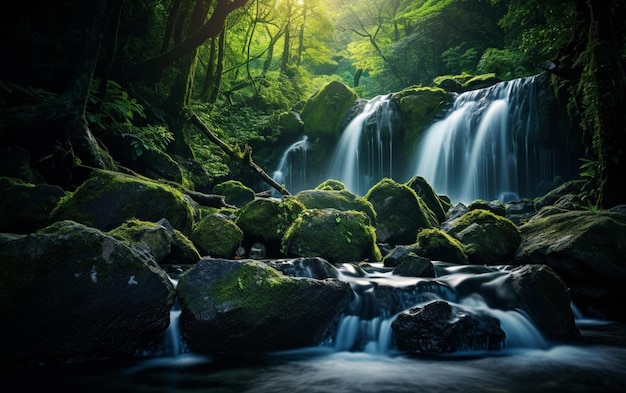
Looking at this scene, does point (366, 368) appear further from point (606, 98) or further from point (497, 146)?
point (497, 146)

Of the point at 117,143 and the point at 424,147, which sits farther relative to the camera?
the point at 424,147

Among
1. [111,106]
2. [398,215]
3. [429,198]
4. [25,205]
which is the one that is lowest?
[25,205]

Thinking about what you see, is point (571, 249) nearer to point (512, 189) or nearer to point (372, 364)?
point (372, 364)

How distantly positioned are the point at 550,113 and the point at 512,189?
10.4 feet

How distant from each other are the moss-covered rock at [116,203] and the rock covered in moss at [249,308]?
3.03 meters

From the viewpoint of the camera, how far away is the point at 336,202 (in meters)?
8.82

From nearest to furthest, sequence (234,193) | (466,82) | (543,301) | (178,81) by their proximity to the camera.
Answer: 1. (543,301)
2. (178,81)
3. (234,193)
4. (466,82)

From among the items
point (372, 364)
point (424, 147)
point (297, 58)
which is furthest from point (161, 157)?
point (297, 58)

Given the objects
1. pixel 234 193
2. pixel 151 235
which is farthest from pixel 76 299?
pixel 234 193

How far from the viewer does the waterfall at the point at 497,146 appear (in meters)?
15.0

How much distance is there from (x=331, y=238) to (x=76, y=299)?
4.16m

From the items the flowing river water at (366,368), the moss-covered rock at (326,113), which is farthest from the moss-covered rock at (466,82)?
the flowing river water at (366,368)

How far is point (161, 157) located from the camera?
34.9ft

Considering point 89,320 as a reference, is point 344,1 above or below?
above
